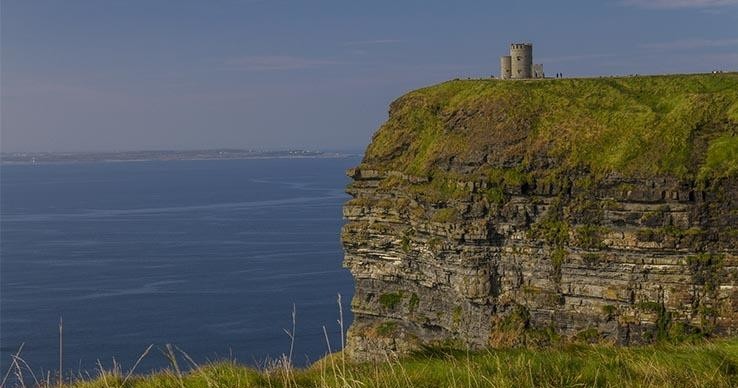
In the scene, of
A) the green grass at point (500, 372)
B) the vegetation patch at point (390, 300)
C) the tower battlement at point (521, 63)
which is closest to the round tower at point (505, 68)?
the tower battlement at point (521, 63)

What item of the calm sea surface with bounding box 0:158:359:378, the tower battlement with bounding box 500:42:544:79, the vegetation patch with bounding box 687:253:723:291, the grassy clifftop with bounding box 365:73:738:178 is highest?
the tower battlement with bounding box 500:42:544:79

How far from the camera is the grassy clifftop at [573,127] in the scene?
4797 cm

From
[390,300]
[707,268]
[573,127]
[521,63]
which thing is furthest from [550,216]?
[521,63]

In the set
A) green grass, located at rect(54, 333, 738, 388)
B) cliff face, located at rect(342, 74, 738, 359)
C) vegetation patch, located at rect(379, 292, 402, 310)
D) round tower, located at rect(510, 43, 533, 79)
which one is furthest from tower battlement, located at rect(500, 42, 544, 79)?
green grass, located at rect(54, 333, 738, 388)

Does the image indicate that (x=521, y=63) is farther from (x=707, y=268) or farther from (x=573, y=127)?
(x=707, y=268)

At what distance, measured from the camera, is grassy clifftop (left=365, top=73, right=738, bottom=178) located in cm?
4797

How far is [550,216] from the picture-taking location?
4984cm

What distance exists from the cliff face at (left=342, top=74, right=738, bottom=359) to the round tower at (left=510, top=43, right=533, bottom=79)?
610cm

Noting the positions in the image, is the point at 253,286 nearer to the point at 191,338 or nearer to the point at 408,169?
the point at 191,338

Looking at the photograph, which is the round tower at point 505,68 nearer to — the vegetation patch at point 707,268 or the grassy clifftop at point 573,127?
the grassy clifftop at point 573,127

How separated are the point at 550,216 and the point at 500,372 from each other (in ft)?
134

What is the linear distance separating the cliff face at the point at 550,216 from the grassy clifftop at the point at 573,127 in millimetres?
107

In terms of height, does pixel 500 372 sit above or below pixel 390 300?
above

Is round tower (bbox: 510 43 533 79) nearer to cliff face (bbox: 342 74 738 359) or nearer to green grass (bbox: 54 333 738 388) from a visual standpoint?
cliff face (bbox: 342 74 738 359)
